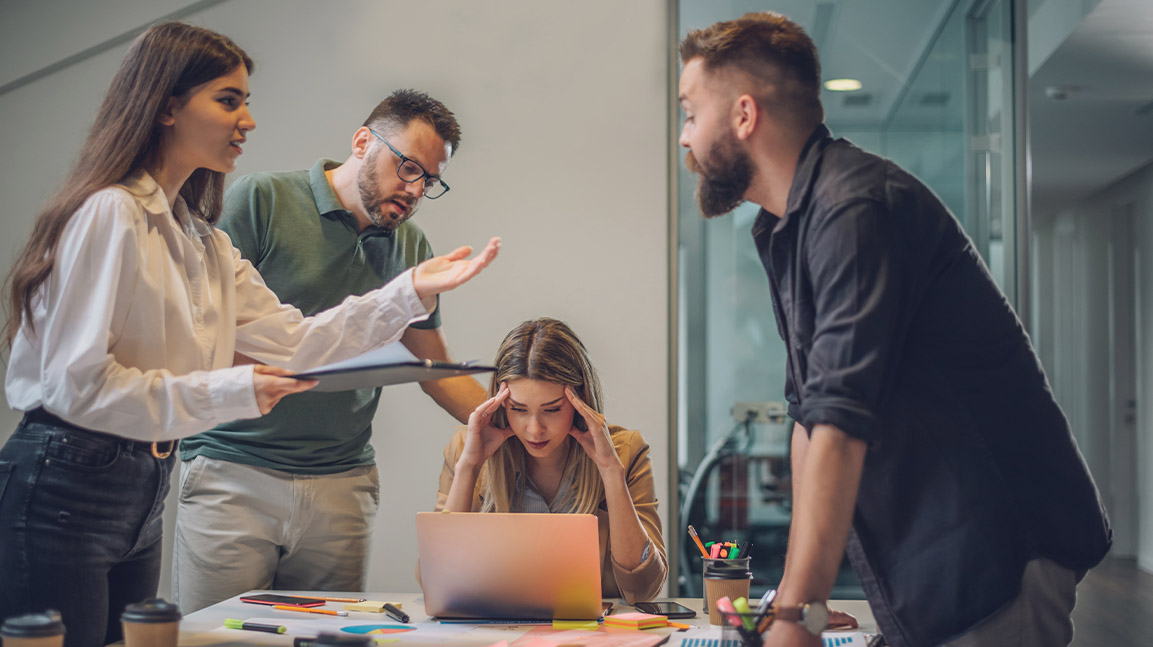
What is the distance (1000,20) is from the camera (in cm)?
353

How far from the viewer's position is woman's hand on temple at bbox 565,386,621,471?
2.19 meters

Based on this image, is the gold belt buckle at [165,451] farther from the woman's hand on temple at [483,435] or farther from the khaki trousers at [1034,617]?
the khaki trousers at [1034,617]

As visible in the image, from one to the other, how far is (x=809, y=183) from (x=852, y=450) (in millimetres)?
379

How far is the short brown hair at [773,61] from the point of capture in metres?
1.39

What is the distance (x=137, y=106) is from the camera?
1.56 meters

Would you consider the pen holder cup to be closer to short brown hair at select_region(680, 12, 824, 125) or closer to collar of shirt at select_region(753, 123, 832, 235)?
collar of shirt at select_region(753, 123, 832, 235)

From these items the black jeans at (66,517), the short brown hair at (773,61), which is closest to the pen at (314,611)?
the black jeans at (66,517)

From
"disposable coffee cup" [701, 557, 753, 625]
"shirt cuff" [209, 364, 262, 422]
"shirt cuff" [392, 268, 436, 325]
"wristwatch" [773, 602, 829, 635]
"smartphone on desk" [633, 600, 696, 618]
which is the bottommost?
"smartphone on desk" [633, 600, 696, 618]

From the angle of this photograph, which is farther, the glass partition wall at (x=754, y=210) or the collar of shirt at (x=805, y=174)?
the glass partition wall at (x=754, y=210)

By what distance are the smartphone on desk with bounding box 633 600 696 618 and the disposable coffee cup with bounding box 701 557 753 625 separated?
9cm

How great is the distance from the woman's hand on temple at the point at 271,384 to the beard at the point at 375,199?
98 centimetres

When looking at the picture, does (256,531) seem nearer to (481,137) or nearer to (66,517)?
(66,517)

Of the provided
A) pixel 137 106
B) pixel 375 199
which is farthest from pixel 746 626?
pixel 375 199

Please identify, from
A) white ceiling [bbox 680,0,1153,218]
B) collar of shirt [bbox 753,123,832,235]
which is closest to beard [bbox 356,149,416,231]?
collar of shirt [bbox 753,123,832,235]
